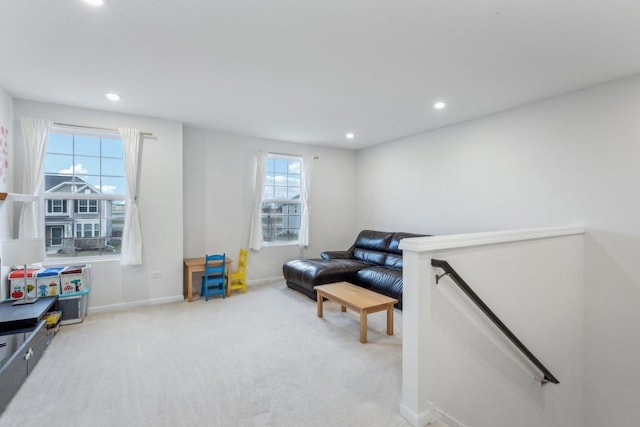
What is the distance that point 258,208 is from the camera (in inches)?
207

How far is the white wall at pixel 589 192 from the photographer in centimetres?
291

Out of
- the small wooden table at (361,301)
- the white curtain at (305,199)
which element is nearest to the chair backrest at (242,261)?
the white curtain at (305,199)

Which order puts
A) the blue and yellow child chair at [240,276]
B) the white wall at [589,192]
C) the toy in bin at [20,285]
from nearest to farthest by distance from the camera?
1. the white wall at [589,192]
2. the toy in bin at [20,285]
3. the blue and yellow child chair at [240,276]

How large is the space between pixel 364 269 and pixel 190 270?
8.49ft

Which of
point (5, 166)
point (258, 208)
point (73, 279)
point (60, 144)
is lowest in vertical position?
point (73, 279)

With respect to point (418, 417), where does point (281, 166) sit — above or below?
above

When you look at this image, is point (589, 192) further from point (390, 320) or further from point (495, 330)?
point (390, 320)

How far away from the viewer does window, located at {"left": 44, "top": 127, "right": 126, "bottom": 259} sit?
378 centimetres

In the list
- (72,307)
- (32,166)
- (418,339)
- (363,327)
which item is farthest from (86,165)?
(418,339)

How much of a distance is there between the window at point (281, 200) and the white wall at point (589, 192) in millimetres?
2902

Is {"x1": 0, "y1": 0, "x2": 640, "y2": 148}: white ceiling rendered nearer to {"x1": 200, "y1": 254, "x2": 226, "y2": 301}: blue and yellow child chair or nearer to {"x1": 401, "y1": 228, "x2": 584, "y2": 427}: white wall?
{"x1": 401, "y1": 228, "x2": 584, "y2": 427}: white wall

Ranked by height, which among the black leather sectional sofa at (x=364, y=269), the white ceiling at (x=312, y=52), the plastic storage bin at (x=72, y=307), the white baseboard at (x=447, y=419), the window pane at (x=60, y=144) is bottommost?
the white baseboard at (x=447, y=419)

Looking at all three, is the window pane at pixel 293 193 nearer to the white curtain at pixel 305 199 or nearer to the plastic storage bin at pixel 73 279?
the white curtain at pixel 305 199

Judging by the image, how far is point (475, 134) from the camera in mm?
4223
